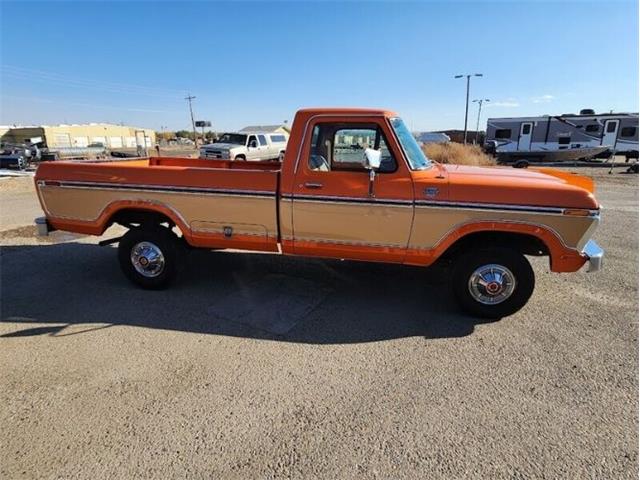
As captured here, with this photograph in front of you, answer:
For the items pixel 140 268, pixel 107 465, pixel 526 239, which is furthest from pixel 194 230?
pixel 526 239

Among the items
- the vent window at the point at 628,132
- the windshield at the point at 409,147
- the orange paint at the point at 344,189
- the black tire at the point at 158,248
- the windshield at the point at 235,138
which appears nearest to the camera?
the orange paint at the point at 344,189

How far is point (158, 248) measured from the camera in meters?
4.54

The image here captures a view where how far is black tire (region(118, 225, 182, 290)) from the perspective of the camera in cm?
453

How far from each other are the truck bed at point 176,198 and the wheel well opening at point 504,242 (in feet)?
6.68

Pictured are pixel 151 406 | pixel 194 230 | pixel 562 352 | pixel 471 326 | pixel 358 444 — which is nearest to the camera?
pixel 358 444

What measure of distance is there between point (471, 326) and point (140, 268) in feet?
12.5

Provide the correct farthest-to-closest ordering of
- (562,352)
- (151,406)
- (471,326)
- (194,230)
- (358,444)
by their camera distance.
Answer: (194,230), (471,326), (562,352), (151,406), (358,444)

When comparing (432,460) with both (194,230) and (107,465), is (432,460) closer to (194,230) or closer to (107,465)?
(107,465)

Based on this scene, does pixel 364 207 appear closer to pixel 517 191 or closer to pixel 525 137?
pixel 517 191

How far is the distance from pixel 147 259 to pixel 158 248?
8.0 inches

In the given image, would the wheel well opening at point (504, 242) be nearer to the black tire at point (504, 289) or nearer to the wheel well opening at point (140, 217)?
the black tire at point (504, 289)

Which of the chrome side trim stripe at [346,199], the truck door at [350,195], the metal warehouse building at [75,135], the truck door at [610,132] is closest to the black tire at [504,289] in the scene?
the truck door at [350,195]

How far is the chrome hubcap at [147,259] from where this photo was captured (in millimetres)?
4562

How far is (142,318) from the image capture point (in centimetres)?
405
